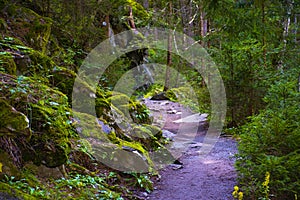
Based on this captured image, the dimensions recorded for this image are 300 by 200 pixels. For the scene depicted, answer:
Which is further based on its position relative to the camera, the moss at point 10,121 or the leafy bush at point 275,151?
the leafy bush at point 275,151

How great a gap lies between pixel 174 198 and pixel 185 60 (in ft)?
55.0

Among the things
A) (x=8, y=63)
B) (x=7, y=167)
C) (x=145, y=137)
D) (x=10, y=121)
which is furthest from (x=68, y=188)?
(x=145, y=137)

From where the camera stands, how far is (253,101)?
9883 mm

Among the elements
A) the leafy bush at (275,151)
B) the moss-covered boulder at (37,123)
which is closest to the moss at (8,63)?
the moss-covered boulder at (37,123)

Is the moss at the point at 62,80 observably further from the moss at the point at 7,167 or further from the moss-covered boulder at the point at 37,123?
the moss at the point at 7,167

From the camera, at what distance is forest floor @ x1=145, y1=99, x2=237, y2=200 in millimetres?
5379

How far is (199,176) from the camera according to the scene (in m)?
6.47

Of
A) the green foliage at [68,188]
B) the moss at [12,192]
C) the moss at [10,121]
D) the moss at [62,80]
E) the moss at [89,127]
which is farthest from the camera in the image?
the moss at [62,80]

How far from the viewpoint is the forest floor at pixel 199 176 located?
5379 mm

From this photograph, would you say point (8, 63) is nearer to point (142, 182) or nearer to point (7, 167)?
point (7, 167)

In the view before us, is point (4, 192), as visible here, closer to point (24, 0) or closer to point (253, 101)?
point (24, 0)

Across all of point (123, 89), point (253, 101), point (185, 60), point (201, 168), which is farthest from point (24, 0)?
point (185, 60)

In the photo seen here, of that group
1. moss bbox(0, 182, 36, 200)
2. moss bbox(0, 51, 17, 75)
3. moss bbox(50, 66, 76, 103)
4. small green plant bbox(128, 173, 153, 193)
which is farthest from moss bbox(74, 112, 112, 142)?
moss bbox(0, 182, 36, 200)

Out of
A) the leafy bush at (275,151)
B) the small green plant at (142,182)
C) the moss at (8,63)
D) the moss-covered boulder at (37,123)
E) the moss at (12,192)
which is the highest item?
the moss at (8,63)
